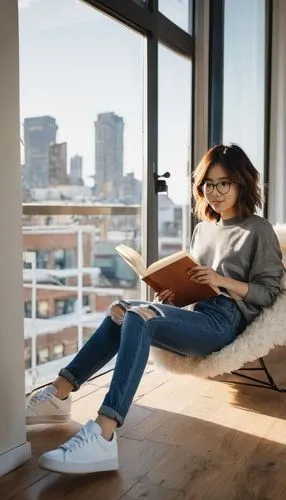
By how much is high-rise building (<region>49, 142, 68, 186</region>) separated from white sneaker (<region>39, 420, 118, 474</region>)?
1.52 metres

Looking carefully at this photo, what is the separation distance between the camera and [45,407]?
1.79 meters

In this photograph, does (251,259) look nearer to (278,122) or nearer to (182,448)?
(182,448)

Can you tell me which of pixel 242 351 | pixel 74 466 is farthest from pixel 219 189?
pixel 74 466

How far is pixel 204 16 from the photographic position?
306cm

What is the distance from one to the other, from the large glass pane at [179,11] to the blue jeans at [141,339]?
158cm

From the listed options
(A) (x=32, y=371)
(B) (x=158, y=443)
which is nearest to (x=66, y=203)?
(A) (x=32, y=371)

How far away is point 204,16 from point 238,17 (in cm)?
64

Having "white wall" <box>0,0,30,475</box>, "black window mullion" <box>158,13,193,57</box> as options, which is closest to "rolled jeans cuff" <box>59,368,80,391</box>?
"white wall" <box>0,0,30,475</box>

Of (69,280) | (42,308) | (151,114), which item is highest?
(151,114)

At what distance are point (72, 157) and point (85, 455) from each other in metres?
1.70

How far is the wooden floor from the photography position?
142cm

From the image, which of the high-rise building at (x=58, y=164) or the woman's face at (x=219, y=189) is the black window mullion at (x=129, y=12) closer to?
the high-rise building at (x=58, y=164)

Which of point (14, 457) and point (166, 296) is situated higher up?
point (166, 296)

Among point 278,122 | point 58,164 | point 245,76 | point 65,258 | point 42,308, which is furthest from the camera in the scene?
point 278,122
